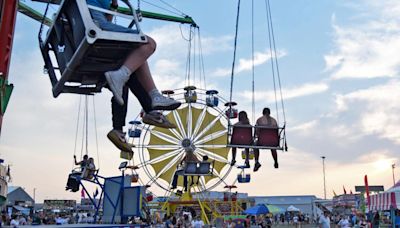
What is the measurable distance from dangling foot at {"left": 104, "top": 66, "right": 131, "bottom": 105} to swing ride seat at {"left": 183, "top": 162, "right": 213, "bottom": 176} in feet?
50.6

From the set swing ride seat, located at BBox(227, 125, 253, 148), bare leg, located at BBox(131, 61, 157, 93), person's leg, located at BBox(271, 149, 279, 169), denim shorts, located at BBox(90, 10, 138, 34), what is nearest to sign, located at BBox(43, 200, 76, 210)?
person's leg, located at BBox(271, 149, 279, 169)

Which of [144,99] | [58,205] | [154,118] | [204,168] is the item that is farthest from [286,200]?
[144,99]

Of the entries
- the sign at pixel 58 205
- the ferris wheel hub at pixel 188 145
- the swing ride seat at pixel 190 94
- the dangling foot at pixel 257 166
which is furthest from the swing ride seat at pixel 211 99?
the sign at pixel 58 205

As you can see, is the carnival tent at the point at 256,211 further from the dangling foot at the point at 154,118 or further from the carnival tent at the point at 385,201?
the dangling foot at the point at 154,118

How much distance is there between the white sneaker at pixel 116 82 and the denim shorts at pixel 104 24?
0.40m

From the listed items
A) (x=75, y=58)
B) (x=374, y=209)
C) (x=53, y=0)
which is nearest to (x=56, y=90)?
(x=75, y=58)

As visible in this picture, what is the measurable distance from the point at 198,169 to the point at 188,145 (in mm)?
10309

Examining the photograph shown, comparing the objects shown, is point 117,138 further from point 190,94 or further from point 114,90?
point 190,94

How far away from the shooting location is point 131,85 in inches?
195

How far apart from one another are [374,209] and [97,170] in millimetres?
15175

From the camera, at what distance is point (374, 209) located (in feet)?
68.1

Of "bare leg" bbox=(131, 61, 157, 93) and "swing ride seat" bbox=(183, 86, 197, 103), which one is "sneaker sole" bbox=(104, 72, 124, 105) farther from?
"swing ride seat" bbox=(183, 86, 197, 103)

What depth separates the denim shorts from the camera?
160 inches

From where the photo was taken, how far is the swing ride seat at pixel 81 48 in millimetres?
3998
